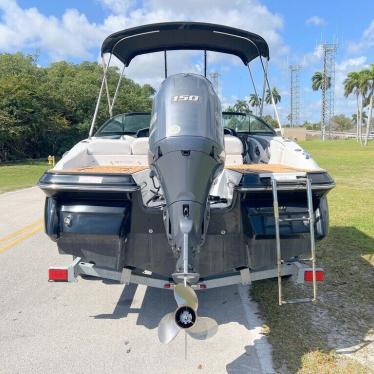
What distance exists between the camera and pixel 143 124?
21.4 ft

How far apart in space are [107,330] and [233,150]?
7.73 feet

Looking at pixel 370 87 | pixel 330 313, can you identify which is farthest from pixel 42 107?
pixel 370 87

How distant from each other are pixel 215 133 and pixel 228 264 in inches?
42.5

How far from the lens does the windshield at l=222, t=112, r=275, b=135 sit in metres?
6.13

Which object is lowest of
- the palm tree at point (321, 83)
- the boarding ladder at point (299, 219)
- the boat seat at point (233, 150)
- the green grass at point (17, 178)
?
the green grass at point (17, 178)

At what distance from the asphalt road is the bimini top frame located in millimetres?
2081

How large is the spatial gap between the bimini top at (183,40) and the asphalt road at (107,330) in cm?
288

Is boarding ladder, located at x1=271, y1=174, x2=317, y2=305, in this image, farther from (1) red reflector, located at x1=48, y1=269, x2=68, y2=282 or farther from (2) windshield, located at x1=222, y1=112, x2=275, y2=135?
(2) windshield, located at x1=222, y1=112, x2=275, y2=135

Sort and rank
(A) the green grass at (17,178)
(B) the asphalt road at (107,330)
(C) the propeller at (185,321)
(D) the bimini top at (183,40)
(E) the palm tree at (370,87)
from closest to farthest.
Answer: (C) the propeller at (185,321)
(B) the asphalt road at (107,330)
(D) the bimini top at (183,40)
(A) the green grass at (17,178)
(E) the palm tree at (370,87)

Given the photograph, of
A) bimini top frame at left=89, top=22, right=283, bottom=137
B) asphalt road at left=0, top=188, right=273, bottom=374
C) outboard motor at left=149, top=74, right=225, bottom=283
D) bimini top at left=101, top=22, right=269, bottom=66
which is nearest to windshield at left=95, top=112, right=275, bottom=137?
bimini top frame at left=89, top=22, right=283, bottom=137

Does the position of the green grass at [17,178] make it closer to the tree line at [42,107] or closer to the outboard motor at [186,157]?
the tree line at [42,107]

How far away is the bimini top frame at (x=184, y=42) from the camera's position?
4.78m

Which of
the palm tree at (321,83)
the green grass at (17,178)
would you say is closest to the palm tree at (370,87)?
the palm tree at (321,83)

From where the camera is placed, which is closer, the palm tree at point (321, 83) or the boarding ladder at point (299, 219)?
the boarding ladder at point (299, 219)
